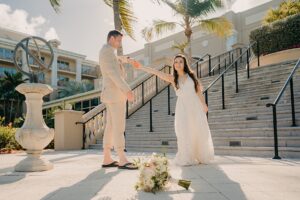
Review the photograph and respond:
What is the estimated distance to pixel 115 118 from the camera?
4637 millimetres

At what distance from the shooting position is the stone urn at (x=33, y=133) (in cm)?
482

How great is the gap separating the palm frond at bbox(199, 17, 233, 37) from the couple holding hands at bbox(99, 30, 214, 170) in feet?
47.2

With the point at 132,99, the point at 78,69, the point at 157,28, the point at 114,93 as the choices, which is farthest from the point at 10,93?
the point at 132,99

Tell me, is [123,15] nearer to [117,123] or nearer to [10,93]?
[117,123]

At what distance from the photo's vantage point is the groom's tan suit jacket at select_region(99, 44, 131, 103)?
4.56 meters

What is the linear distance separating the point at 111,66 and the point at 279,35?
11630mm

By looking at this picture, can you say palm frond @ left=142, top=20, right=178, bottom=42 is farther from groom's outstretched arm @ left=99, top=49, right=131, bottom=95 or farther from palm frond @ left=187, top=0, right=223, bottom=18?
groom's outstretched arm @ left=99, top=49, right=131, bottom=95

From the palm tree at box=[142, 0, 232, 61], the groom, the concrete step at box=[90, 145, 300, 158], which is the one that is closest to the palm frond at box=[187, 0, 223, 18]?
the palm tree at box=[142, 0, 232, 61]

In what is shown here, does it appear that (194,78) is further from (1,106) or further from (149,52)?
(1,106)

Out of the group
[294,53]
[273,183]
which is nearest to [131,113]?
[294,53]

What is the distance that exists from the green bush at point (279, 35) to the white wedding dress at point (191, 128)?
1016 centimetres

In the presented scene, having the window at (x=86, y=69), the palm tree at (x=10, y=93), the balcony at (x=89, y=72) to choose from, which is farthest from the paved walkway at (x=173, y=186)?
the window at (x=86, y=69)

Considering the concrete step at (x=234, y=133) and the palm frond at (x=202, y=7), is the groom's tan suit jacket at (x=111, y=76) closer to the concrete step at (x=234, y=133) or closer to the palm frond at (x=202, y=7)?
the concrete step at (x=234, y=133)

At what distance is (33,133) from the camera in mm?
4832
